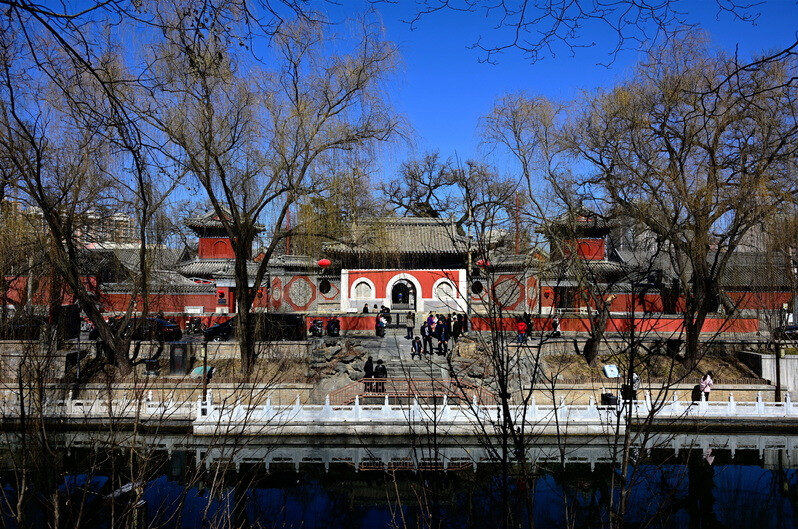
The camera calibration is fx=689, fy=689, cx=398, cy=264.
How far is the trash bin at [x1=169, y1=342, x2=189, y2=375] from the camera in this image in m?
15.3

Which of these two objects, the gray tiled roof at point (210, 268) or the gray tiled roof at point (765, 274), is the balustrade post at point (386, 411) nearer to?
the gray tiled roof at point (765, 274)

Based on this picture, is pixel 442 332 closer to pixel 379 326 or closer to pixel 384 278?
pixel 379 326

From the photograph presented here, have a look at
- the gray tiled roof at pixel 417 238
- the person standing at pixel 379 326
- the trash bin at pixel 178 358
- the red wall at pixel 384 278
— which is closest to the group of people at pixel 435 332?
the person standing at pixel 379 326

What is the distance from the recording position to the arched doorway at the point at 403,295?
23062mm

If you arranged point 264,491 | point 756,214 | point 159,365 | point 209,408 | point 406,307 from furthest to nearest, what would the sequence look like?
point 406,307 < point 159,365 < point 756,214 < point 209,408 < point 264,491

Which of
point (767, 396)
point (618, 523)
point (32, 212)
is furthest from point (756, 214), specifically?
point (32, 212)

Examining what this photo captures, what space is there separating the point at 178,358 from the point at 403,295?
394 inches

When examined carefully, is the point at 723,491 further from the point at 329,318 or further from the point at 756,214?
the point at 329,318

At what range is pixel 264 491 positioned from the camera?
9984mm

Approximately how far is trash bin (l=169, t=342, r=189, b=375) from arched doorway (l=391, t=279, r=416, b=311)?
8.85 meters

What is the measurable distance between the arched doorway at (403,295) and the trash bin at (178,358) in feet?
29.0

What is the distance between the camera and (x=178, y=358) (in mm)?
15352

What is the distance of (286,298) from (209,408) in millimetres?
14170

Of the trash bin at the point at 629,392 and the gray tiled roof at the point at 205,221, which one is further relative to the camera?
the gray tiled roof at the point at 205,221
